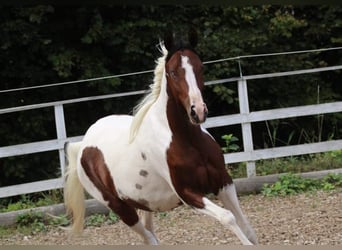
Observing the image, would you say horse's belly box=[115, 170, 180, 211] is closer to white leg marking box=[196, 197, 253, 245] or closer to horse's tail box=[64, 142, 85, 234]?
white leg marking box=[196, 197, 253, 245]

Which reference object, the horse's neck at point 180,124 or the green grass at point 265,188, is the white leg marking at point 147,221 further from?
the green grass at point 265,188

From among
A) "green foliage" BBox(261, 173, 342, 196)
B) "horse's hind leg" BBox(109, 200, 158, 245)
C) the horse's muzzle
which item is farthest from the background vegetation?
the horse's muzzle

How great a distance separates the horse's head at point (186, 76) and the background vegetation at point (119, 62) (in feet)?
11.6

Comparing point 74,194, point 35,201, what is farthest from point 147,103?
point 35,201

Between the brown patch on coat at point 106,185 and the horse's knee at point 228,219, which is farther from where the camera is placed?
the brown patch on coat at point 106,185

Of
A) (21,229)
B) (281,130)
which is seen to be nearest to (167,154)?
(21,229)

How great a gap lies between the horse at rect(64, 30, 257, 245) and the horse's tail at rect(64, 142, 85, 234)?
0.80 ft

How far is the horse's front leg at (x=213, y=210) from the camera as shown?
219 cm

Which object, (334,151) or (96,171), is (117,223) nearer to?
(96,171)

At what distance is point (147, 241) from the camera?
2.98m

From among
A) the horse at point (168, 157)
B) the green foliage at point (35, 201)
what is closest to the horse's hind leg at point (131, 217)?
the horse at point (168, 157)

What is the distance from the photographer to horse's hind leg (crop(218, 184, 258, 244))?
2414 mm

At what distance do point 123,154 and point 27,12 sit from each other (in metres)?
3.84

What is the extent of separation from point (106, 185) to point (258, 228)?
3.93 ft
